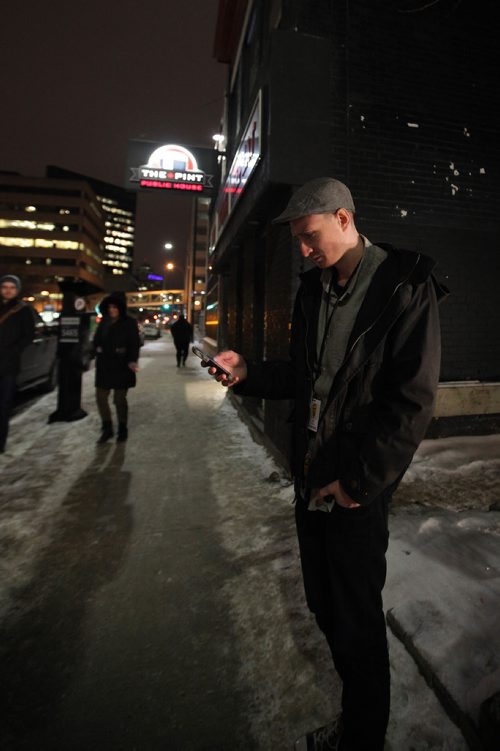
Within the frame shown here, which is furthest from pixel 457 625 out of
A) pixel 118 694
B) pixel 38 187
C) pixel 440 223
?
pixel 38 187

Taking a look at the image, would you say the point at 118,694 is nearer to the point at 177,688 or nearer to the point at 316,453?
the point at 177,688

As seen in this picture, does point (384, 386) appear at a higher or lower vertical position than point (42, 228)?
lower

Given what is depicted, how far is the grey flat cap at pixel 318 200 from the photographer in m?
1.42

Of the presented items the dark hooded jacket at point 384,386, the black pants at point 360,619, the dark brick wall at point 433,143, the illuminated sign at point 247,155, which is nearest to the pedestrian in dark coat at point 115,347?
the illuminated sign at point 247,155

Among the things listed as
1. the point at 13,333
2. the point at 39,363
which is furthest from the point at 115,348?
the point at 39,363

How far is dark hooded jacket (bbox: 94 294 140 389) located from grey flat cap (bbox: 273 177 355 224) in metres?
4.55

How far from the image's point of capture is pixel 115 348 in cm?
558

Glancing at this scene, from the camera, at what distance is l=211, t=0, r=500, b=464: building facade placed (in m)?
4.39

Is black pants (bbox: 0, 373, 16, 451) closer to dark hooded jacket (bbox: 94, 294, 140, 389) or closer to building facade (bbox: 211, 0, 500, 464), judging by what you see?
dark hooded jacket (bbox: 94, 294, 140, 389)

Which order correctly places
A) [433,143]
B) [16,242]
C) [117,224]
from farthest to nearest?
A: [117,224]
[16,242]
[433,143]

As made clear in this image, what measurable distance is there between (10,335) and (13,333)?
1.7 inches

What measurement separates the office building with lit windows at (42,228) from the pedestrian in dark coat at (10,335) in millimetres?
97045

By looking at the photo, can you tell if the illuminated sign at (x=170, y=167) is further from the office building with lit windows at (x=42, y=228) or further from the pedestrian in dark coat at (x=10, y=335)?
the office building with lit windows at (x=42, y=228)

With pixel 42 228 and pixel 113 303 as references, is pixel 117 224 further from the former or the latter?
pixel 113 303
